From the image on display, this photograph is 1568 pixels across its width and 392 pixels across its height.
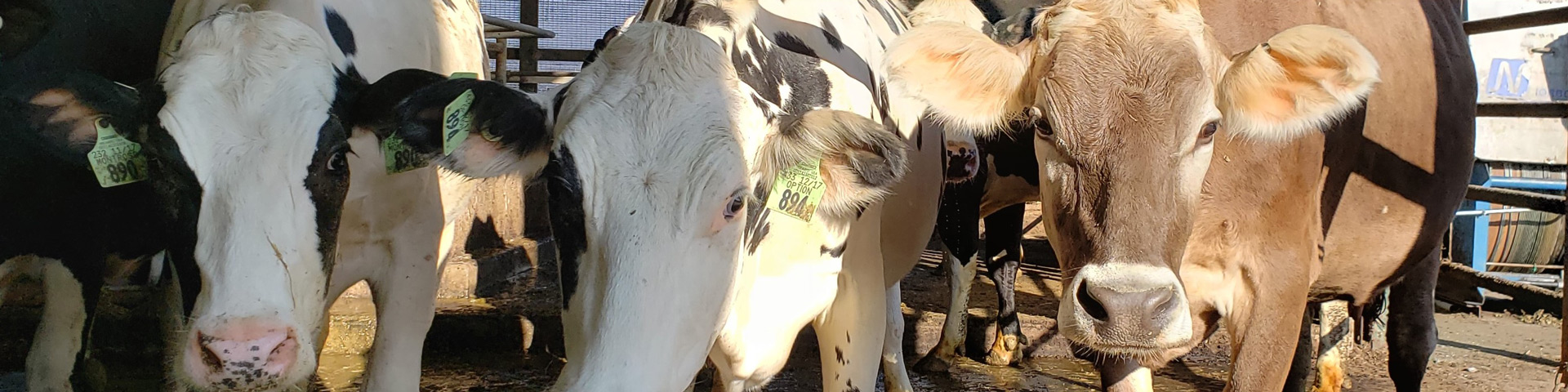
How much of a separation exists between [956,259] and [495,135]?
3233 mm

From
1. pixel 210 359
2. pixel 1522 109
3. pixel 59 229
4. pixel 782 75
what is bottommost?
pixel 59 229

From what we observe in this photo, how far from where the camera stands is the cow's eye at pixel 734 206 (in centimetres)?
191

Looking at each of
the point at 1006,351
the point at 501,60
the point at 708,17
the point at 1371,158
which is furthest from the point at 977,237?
the point at 501,60

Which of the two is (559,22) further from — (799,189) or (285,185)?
(799,189)

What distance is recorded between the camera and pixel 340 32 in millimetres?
2998

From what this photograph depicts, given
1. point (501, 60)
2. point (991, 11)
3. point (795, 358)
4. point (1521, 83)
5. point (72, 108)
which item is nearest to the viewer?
point (72, 108)

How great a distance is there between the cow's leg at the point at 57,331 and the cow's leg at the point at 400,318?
0.90 meters

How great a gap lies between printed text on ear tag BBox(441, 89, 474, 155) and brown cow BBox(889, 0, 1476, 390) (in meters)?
0.97

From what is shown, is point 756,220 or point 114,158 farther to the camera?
point 114,158

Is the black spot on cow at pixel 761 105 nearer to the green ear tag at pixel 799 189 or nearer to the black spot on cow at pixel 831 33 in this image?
the green ear tag at pixel 799 189

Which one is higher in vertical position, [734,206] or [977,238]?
[734,206]

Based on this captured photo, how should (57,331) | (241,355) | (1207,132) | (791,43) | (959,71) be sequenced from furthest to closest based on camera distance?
(57,331) → (791,43) → (959,71) → (1207,132) → (241,355)

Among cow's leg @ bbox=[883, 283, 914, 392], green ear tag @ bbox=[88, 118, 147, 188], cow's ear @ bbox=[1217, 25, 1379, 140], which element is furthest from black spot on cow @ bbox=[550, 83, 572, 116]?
cow's leg @ bbox=[883, 283, 914, 392]

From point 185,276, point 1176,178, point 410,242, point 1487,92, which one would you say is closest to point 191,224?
point 185,276
